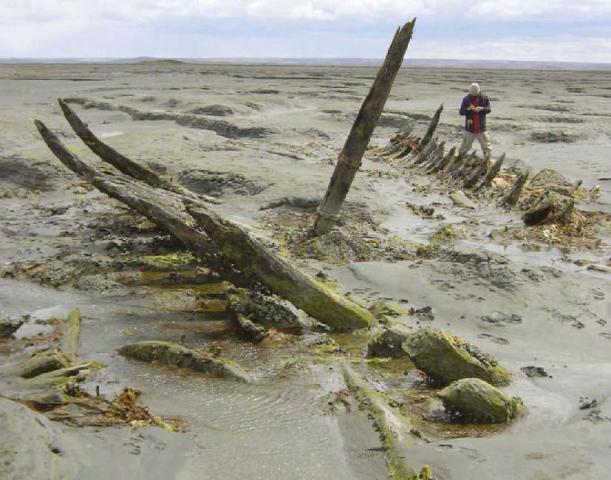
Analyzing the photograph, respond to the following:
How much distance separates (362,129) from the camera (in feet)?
26.5

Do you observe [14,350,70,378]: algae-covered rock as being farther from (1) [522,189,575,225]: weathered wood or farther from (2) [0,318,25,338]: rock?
(1) [522,189,575,225]: weathered wood

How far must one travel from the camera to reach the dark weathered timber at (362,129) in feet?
25.3

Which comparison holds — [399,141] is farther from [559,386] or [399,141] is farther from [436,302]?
[559,386]

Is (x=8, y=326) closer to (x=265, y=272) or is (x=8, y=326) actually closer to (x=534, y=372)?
(x=265, y=272)

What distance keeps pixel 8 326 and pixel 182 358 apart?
1.72m

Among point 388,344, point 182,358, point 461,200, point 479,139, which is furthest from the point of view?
point 479,139

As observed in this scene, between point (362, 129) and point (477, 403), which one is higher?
point (362, 129)

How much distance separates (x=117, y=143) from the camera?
581 inches

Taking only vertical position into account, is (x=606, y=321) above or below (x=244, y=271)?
below

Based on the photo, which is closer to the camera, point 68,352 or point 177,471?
point 177,471

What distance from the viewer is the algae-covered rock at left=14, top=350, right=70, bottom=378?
4566 millimetres

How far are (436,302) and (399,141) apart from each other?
11.0 metres

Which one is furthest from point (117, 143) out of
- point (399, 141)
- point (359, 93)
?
point (359, 93)

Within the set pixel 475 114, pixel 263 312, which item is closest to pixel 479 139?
pixel 475 114
